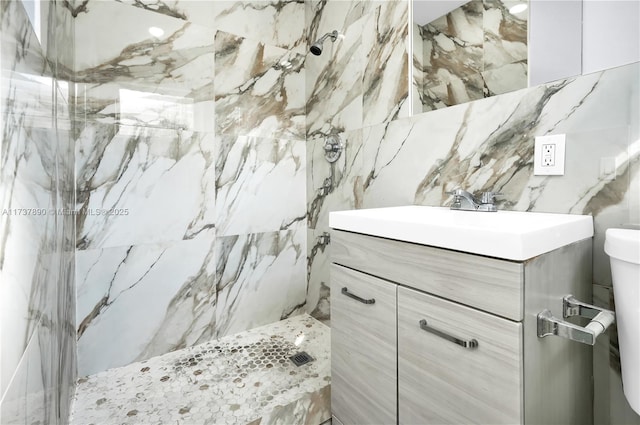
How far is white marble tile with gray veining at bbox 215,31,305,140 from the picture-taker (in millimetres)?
1904

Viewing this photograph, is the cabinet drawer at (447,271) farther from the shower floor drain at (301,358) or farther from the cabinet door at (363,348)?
the shower floor drain at (301,358)

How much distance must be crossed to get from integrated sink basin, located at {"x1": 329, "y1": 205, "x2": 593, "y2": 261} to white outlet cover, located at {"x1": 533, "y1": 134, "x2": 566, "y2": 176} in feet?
0.46

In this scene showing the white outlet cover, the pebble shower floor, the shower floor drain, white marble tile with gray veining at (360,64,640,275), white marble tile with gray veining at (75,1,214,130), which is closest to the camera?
white marble tile with gray veining at (360,64,640,275)

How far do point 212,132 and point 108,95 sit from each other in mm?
508

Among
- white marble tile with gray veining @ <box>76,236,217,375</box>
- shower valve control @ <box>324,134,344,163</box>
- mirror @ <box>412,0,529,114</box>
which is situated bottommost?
white marble tile with gray veining @ <box>76,236,217,375</box>

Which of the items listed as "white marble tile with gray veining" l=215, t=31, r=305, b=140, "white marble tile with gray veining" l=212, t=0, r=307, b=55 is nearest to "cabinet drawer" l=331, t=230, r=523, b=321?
"white marble tile with gray veining" l=215, t=31, r=305, b=140

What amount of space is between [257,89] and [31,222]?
157cm

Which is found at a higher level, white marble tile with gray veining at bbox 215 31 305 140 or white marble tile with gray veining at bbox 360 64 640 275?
white marble tile with gray veining at bbox 215 31 305 140

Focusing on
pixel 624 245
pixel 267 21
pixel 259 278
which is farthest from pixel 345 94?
pixel 624 245

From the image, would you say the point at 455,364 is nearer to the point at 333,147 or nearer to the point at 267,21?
the point at 333,147

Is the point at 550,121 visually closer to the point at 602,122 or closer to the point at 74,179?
the point at 602,122

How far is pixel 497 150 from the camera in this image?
48.0 inches

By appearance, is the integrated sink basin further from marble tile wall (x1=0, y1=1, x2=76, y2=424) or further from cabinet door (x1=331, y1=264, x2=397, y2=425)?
marble tile wall (x1=0, y1=1, x2=76, y2=424)

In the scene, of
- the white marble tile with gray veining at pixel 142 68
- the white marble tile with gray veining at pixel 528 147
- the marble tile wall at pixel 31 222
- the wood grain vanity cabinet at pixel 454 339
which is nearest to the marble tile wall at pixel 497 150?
the white marble tile with gray veining at pixel 528 147
